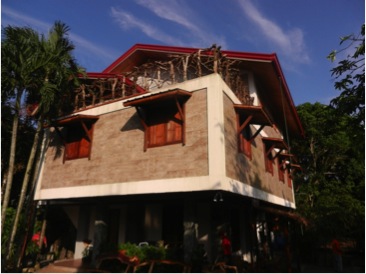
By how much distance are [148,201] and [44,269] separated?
5.10 metres

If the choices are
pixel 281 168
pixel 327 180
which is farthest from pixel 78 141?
pixel 327 180

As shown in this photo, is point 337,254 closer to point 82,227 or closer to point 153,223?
point 153,223

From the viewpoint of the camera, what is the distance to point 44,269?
1205 cm

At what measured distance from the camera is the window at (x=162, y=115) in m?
10.4

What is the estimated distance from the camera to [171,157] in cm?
1027

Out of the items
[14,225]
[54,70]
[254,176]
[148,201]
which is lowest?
[14,225]

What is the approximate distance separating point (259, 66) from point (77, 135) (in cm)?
880

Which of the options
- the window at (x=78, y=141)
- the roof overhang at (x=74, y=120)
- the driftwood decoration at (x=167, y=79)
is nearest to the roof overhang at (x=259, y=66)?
the driftwood decoration at (x=167, y=79)

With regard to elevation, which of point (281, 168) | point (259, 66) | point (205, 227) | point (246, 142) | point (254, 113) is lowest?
point (205, 227)

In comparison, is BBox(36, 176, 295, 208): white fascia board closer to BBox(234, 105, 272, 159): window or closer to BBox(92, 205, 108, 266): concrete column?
BBox(92, 205, 108, 266): concrete column

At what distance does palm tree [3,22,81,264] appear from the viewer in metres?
11.2

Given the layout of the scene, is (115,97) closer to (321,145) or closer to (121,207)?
(121,207)

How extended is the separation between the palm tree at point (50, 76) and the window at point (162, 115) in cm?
290

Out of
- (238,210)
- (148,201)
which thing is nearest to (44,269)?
(148,201)
